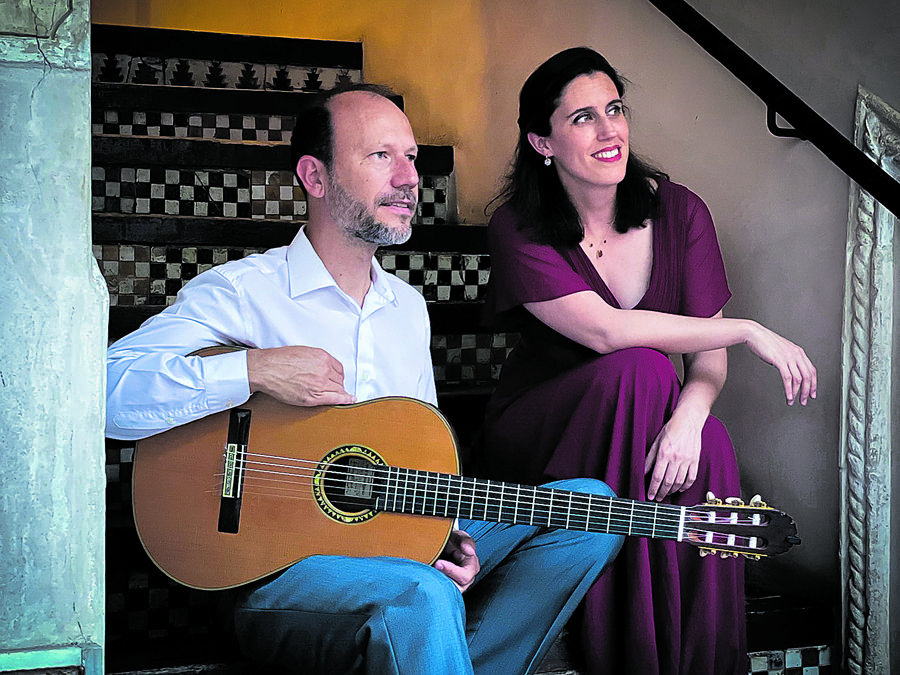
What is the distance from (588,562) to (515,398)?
518 mm

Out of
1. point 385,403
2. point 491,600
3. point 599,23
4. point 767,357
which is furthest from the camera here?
point 599,23

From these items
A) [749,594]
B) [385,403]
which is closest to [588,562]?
[385,403]

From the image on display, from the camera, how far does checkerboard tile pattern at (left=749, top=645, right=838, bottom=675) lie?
2.11 m

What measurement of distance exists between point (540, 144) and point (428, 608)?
115cm

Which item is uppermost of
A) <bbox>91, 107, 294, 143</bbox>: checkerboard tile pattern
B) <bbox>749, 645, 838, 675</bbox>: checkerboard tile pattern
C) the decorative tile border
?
the decorative tile border

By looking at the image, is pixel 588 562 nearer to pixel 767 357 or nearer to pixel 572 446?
pixel 572 446

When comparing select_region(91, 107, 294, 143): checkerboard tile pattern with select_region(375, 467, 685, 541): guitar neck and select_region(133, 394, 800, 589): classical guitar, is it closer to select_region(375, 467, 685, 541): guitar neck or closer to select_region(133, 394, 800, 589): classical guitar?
select_region(133, 394, 800, 589): classical guitar

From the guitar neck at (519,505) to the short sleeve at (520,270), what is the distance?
53 cm

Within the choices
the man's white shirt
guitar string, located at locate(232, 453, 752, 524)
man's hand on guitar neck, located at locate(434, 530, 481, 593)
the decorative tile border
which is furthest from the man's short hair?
the decorative tile border

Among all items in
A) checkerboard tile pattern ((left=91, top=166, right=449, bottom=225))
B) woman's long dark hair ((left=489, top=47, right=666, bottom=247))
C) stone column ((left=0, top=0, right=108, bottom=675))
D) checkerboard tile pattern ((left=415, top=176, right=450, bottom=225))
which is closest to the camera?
stone column ((left=0, top=0, right=108, bottom=675))

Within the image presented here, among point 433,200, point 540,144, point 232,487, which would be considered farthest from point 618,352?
point 433,200

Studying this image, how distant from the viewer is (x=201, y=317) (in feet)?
5.63

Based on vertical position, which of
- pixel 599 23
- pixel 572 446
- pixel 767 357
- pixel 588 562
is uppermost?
pixel 599 23

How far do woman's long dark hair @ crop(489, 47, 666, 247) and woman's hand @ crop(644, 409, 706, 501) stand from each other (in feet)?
1.54
